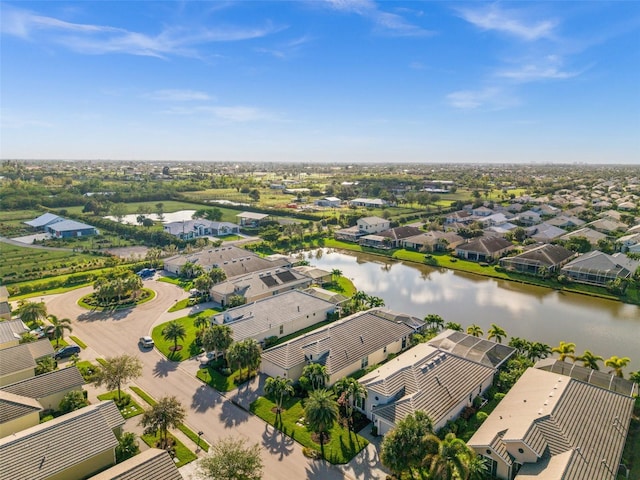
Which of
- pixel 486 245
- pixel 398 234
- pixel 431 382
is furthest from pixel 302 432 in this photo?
pixel 398 234

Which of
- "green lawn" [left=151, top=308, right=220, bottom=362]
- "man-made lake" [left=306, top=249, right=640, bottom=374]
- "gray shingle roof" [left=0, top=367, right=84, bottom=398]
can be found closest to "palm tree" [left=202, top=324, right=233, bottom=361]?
"green lawn" [left=151, top=308, right=220, bottom=362]

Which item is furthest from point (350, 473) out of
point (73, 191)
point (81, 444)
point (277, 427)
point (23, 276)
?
point (73, 191)

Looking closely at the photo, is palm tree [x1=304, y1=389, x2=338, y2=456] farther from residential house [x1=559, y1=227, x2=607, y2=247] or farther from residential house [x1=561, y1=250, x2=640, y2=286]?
residential house [x1=559, y1=227, x2=607, y2=247]

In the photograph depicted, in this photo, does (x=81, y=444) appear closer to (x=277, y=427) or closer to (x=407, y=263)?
(x=277, y=427)

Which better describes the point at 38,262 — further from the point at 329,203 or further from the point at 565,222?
the point at 565,222

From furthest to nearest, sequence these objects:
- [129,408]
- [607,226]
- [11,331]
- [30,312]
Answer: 1. [607,226]
2. [30,312]
3. [11,331]
4. [129,408]
